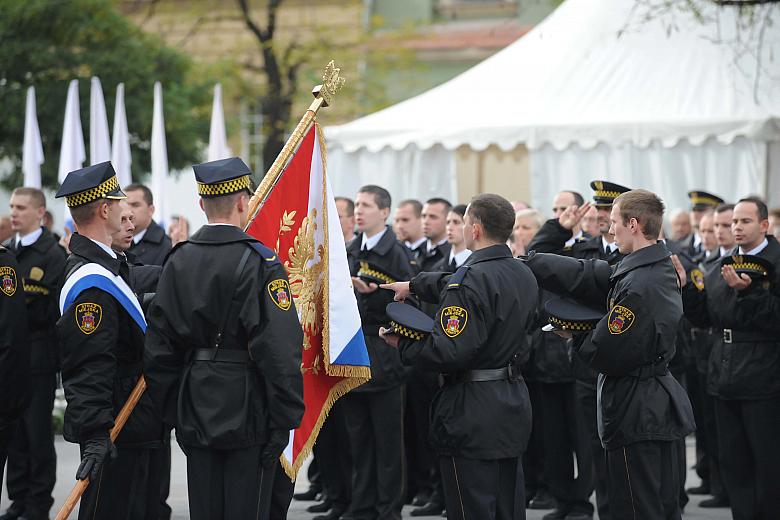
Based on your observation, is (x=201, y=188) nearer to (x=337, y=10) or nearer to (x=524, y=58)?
(x=524, y=58)

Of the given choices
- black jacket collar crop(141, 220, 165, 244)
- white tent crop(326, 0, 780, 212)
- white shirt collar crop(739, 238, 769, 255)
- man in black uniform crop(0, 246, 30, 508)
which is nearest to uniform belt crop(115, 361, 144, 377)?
man in black uniform crop(0, 246, 30, 508)

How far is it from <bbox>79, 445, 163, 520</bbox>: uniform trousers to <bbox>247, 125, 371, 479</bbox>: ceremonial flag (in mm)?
838

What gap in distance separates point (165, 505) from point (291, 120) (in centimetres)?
1911

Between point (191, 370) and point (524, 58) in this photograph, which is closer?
point (191, 370)

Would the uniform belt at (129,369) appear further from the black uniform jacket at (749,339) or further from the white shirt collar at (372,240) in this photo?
the black uniform jacket at (749,339)

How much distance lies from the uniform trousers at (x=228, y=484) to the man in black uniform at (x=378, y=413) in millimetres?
2928

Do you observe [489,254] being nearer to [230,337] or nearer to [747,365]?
[230,337]

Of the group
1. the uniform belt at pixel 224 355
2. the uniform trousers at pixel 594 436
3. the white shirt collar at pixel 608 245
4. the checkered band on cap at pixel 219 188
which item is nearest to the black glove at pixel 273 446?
the uniform belt at pixel 224 355

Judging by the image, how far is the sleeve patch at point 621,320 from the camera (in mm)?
5773

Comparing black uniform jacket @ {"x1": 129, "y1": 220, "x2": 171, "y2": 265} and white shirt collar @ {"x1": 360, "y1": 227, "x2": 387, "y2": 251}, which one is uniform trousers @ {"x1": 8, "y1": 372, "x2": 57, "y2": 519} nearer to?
black uniform jacket @ {"x1": 129, "y1": 220, "x2": 171, "y2": 265}

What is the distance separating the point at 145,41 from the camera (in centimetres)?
1984

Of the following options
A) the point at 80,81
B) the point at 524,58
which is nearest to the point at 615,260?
the point at 524,58

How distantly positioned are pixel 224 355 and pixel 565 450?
163 inches

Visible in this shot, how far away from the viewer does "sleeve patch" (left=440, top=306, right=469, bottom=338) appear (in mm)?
5590
